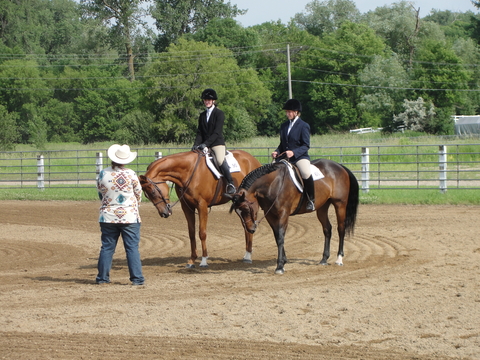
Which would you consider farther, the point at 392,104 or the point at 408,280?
the point at 392,104

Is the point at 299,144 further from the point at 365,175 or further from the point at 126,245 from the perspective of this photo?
the point at 365,175

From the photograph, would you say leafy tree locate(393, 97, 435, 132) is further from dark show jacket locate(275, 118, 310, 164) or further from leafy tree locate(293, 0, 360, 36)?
dark show jacket locate(275, 118, 310, 164)

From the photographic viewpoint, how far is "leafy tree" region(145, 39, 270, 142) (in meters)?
48.5

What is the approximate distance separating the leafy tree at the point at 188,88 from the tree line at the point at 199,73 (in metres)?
0.10

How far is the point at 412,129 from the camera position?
172ft

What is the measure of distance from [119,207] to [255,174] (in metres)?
2.04

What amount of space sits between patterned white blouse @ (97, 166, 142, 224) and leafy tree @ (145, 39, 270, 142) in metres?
39.6

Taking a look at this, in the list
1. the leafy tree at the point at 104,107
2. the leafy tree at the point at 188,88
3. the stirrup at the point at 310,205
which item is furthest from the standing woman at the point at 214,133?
the leafy tree at the point at 104,107

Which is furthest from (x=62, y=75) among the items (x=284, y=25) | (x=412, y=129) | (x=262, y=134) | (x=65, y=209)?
(x=65, y=209)

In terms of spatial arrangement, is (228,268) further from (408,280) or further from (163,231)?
(163,231)

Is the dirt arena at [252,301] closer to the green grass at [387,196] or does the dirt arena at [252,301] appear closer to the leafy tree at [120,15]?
the green grass at [387,196]

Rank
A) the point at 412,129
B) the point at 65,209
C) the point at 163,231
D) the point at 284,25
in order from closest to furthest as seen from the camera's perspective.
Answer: the point at 163,231 → the point at 65,209 → the point at 412,129 → the point at 284,25

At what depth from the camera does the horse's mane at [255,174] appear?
8.77 metres

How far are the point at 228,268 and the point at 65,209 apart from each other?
10.2 meters
